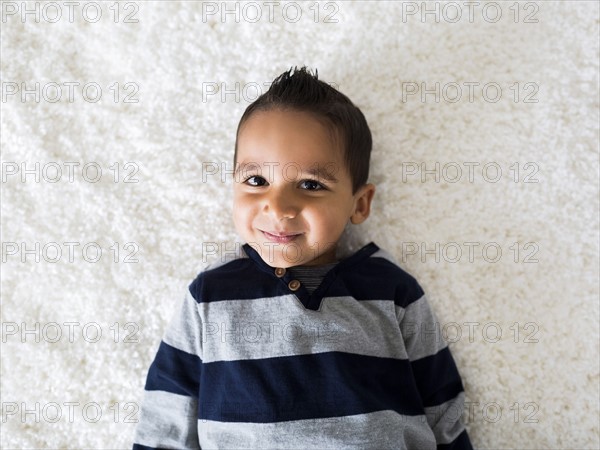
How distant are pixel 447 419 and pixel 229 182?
584mm

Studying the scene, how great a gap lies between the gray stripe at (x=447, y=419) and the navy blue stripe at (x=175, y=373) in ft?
1.37

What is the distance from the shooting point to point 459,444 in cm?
104

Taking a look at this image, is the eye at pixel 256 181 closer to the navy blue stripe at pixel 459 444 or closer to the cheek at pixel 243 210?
the cheek at pixel 243 210

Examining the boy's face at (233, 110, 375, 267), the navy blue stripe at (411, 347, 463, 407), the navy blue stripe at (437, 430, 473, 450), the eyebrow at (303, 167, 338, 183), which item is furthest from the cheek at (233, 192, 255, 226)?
the navy blue stripe at (437, 430, 473, 450)

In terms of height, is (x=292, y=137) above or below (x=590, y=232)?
above

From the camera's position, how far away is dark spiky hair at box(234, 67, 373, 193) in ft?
3.21

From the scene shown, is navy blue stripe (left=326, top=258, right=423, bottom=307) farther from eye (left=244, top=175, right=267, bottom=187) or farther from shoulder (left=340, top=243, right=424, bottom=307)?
eye (left=244, top=175, right=267, bottom=187)

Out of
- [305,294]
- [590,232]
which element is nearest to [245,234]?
[305,294]

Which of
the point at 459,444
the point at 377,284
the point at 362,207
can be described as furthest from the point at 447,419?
the point at 362,207

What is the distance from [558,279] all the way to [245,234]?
0.59m

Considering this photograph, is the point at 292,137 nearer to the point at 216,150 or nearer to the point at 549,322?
the point at 216,150

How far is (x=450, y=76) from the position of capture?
1140mm

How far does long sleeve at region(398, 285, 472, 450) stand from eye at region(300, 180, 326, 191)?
0.84 ft

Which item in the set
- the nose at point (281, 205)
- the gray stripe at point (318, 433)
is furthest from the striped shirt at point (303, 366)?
the nose at point (281, 205)
